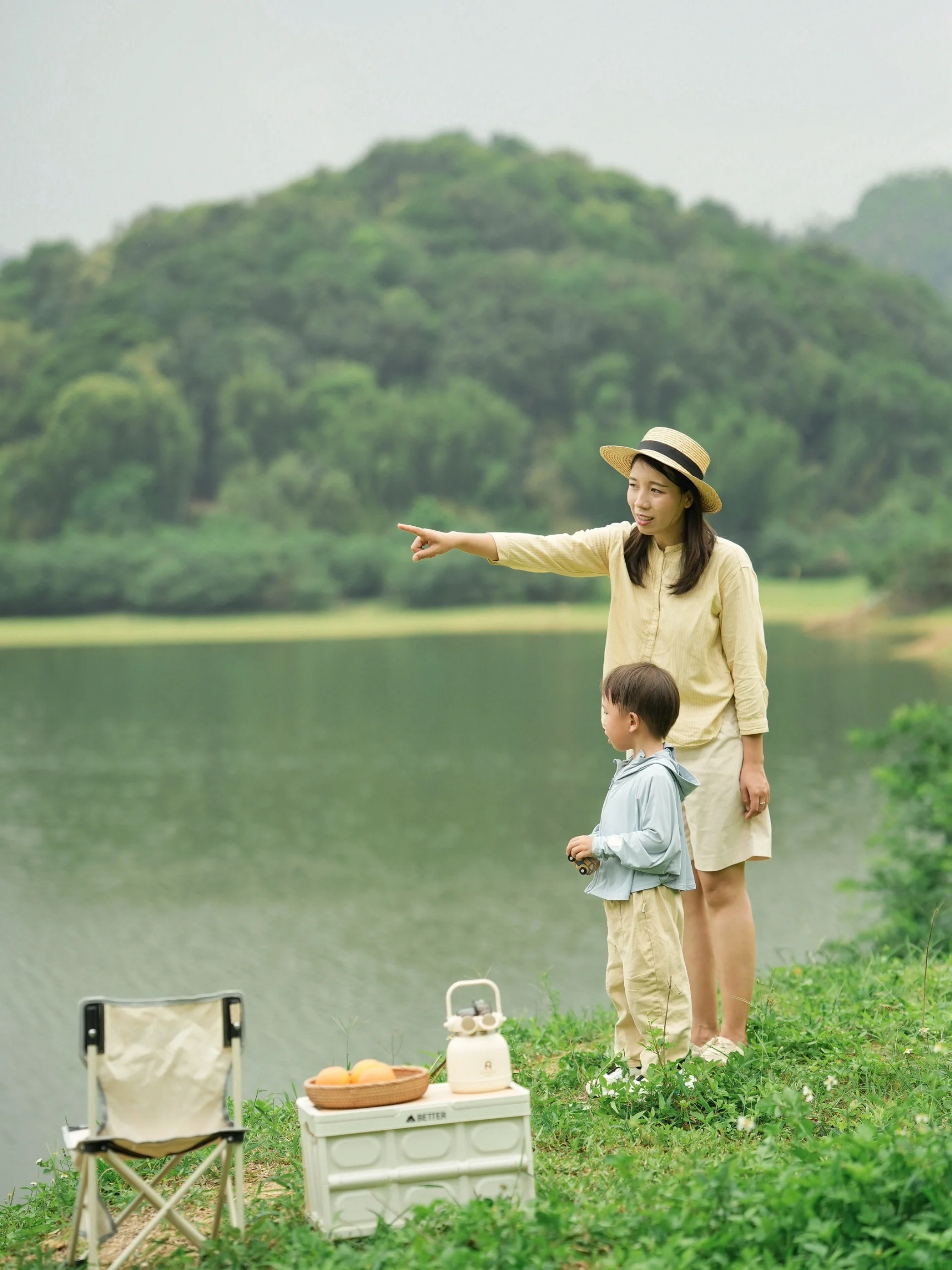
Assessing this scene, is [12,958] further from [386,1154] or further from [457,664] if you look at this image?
[457,664]

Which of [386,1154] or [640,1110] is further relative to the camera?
[640,1110]

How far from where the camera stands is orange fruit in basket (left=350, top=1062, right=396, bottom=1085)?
2156mm

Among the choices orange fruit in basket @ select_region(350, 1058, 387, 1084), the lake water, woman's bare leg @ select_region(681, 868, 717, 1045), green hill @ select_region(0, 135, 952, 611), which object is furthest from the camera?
green hill @ select_region(0, 135, 952, 611)

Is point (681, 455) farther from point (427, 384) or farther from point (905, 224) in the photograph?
point (905, 224)

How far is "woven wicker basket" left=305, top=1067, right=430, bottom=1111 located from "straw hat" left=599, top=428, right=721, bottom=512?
1.21 meters

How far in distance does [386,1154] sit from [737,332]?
1636 inches

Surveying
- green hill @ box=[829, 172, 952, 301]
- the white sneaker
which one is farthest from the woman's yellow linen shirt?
green hill @ box=[829, 172, 952, 301]

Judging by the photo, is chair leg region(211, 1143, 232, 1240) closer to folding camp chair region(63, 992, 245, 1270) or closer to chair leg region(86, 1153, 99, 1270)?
folding camp chair region(63, 992, 245, 1270)

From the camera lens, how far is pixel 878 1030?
9.98 ft

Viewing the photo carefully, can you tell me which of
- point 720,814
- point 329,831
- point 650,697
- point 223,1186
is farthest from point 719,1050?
point 329,831

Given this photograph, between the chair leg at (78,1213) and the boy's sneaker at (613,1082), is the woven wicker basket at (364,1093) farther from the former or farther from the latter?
the boy's sneaker at (613,1082)

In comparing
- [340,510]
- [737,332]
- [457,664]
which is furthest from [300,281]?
[457,664]

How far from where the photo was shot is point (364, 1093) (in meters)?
2.10

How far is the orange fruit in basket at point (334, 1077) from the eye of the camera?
2.17 m
